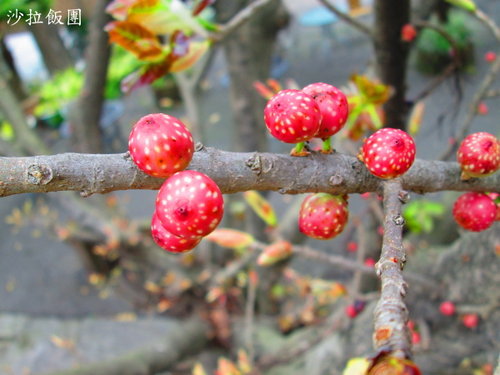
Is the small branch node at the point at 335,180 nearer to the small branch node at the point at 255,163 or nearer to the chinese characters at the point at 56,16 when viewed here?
the small branch node at the point at 255,163

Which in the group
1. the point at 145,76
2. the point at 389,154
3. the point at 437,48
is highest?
the point at 437,48

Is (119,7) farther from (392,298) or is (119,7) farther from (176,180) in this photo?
(392,298)

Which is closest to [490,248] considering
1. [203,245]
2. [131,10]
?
[131,10]

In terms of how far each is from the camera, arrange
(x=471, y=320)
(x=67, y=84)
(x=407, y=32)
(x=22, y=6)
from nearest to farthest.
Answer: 1. (x=407, y=32)
2. (x=471, y=320)
3. (x=22, y=6)
4. (x=67, y=84)

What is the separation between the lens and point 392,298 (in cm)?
40

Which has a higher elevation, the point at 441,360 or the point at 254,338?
the point at 254,338

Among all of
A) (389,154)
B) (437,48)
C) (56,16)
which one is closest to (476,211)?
(389,154)

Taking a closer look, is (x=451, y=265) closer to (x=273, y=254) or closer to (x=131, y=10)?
(x=273, y=254)

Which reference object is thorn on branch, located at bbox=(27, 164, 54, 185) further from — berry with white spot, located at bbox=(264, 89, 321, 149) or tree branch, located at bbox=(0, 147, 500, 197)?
→ berry with white spot, located at bbox=(264, 89, 321, 149)

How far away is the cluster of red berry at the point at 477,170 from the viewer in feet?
2.09

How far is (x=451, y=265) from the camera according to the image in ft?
4.95

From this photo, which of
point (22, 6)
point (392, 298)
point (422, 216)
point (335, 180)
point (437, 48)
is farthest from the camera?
point (437, 48)

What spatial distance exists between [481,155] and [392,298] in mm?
339

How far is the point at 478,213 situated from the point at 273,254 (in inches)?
25.1
